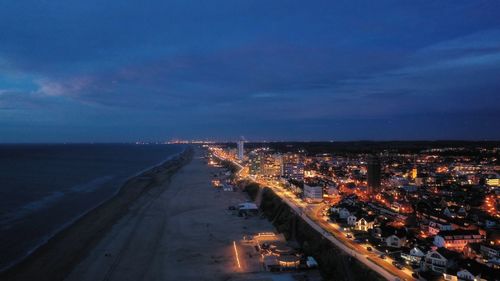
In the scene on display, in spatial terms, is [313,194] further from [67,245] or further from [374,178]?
[67,245]

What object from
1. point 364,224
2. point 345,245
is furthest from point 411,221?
point 345,245

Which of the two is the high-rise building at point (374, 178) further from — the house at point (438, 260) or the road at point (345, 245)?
the house at point (438, 260)

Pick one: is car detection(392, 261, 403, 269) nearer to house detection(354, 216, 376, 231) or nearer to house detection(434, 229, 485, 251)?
house detection(434, 229, 485, 251)

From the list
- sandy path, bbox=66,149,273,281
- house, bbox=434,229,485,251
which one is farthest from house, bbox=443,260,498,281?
sandy path, bbox=66,149,273,281

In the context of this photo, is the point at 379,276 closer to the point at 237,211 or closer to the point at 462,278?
the point at 462,278

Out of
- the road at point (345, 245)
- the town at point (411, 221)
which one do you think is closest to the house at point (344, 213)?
the town at point (411, 221)

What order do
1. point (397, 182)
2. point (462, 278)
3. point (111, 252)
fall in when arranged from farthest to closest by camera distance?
1. point (397, 182)
2. point (111, 252)
3. point (462, 278)

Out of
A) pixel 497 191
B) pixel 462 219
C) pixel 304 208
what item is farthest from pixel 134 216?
pixel 497 191
